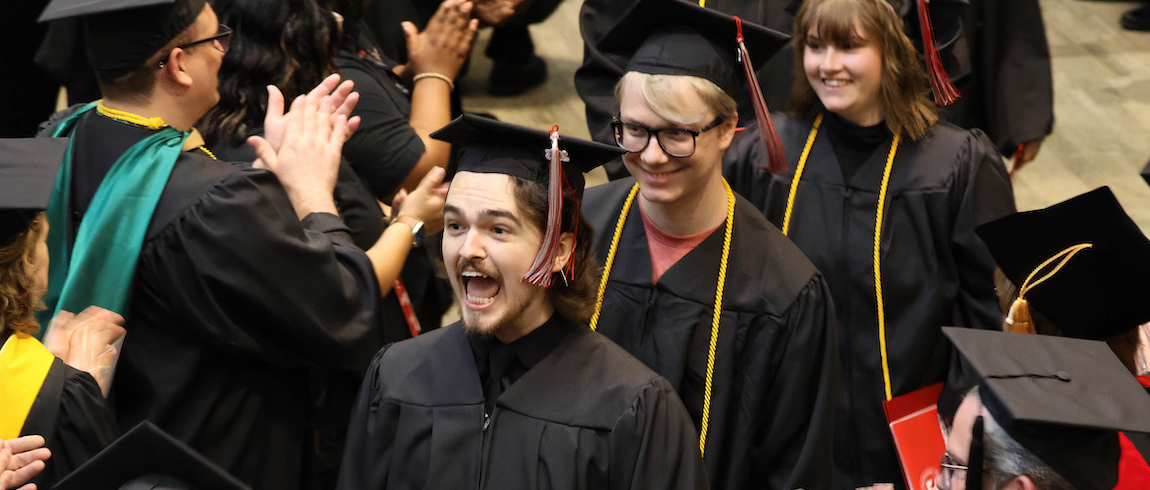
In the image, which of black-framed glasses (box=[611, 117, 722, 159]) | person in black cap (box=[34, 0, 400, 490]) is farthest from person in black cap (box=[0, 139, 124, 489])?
black-framed glasses (box=[611, 117, 722, 159])

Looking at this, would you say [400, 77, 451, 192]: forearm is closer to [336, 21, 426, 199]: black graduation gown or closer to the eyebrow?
[336, 21, 426, 199]: black graduation gown

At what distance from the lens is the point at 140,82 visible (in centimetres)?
274

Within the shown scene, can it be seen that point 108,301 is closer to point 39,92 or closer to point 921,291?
→ point 921,291

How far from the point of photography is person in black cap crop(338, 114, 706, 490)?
2326 mm

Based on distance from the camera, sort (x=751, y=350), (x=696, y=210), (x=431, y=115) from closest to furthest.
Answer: (x=751, y=350)
(x=696, y=210)
(x=431, y=115)

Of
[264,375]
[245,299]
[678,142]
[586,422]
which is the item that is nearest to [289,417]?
[264,375]

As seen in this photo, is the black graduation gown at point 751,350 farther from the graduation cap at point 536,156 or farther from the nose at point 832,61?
the nose at point 832,61

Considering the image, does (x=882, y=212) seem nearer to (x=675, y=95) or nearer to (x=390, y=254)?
(x=675, y=95)

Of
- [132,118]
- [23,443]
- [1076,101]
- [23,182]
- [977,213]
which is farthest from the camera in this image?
[1076,101]

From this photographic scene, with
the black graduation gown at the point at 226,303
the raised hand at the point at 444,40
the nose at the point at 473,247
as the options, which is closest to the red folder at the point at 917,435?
the nose at the point at 473,247

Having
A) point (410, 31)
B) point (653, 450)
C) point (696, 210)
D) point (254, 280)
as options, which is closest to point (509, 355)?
point (653, 450)

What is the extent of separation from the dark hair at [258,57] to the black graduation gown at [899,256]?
4.80 feet

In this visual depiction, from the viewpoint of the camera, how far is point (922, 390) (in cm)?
319

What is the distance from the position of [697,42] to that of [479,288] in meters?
0.98
